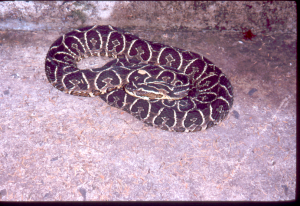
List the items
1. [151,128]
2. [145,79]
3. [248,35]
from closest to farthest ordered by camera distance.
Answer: [151,128] → [145,79] → [248,35]

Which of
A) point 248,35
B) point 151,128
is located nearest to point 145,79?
point 151,128

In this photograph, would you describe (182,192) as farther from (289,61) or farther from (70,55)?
(289,61)

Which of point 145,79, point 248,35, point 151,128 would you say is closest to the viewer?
point 151,128

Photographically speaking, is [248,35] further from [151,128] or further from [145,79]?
[151,128]

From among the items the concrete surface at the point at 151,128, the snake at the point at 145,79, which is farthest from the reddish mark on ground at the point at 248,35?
the snake at the point at 145,79

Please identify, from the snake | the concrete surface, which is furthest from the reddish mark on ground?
the snake
